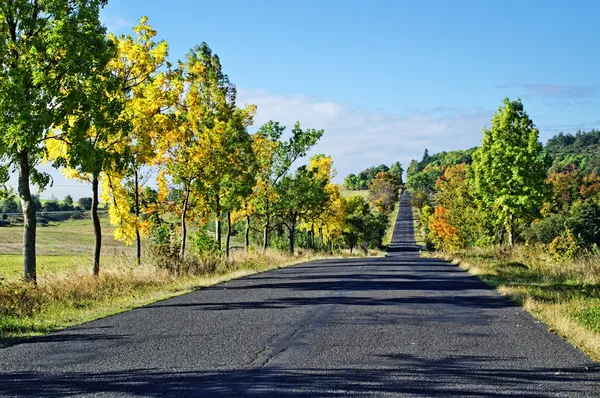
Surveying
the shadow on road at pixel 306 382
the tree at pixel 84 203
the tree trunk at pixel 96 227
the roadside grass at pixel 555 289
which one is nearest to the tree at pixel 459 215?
the roadside grass at pixel 555 289

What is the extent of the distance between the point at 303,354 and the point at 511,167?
36024 mm

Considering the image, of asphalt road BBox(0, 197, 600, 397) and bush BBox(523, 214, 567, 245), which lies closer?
asphalt road BBox(0, 197, 600, 397)

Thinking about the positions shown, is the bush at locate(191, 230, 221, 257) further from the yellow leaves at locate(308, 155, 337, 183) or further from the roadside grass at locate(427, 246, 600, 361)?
the yellow leaves at locate(308, 155, 337, 183)

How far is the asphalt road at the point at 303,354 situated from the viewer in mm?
6125

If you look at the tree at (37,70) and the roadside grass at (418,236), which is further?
the roadside grass at (418,236)

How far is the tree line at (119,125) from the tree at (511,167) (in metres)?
16.8

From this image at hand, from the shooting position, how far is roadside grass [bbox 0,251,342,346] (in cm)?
1054

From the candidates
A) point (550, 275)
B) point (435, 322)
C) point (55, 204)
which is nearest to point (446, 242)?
point (550, 275)

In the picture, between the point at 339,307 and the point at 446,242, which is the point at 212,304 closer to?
the point at 339,307

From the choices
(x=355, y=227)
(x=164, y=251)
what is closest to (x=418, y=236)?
(x=355, y=227)

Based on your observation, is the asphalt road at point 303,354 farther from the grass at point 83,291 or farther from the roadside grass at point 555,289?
the grass at point 83,291

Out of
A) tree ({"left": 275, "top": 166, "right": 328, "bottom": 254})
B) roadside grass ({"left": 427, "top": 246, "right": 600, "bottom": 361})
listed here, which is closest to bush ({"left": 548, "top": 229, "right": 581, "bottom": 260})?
roadside grass ({"left": 427, "top": 246, "right": 600, "bottom": 361})

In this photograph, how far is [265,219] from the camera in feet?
149

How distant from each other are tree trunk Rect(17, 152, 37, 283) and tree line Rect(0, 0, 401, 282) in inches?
1.1
